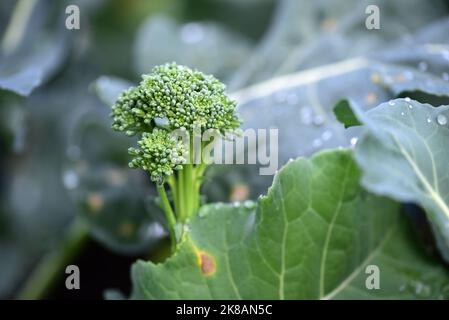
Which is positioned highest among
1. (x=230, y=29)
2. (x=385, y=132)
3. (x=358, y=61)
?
(x=230, y=29)

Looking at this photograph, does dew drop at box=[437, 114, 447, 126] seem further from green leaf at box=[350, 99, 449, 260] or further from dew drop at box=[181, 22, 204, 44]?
dew drop at box=[181, 22, 204, 44]

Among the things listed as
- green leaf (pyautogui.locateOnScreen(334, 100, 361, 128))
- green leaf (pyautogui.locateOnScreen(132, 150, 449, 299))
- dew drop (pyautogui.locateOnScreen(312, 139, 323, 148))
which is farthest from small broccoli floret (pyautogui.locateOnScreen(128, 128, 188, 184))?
dew drop (pyautogui.locateOnScreen(312, 139, 323, 148))

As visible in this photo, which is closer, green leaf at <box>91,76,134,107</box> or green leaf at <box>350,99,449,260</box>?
green leaf at <box>350,99,449,260</box>

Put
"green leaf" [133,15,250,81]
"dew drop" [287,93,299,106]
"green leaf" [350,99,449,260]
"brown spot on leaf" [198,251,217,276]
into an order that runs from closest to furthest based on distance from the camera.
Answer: "green leaf" [350,99,449,260], "brown spot on leaf" [198,251,217,276], "dew drop" [287,93,299,106], "green leaf" [133,15,250,81]

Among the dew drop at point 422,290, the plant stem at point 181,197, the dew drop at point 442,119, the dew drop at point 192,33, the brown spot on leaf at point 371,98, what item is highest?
the dew drop at point 192,33

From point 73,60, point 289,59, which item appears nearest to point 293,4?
point 289,59

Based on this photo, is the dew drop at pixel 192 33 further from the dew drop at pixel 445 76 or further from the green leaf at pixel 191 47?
the dew drop at pixel 445 76

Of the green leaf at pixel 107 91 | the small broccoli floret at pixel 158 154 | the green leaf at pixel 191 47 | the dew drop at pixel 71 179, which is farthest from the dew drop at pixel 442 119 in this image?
the dew drop at pixel 71 179

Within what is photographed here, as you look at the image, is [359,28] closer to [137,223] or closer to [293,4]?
[293,4]
